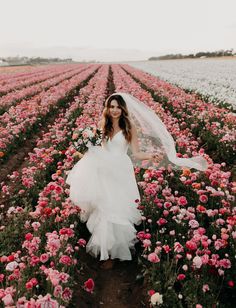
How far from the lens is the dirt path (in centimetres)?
393

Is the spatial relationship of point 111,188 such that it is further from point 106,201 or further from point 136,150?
point 136,150

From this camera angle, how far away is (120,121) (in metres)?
5.00

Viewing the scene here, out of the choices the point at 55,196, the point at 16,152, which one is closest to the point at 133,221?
the point at 55,196

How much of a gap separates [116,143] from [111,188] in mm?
607

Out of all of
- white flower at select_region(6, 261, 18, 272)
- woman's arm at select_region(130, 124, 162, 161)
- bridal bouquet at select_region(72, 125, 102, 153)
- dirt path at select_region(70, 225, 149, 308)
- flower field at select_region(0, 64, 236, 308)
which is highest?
bridal bouquet at select_region(72, 125, 102, 153)

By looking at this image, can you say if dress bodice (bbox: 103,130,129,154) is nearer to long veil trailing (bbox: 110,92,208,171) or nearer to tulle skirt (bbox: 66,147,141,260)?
tulle skirt (bbox: 66,147,141,260)

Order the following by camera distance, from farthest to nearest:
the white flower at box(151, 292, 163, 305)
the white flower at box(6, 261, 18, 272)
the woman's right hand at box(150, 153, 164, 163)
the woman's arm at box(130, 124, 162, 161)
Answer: the woman's right hand at box(150, 153, 164, 163) → the woman's arm at box(130, 124, 162, 161) → the white flower at box(6, 261, 18, 272) → the white flower at box(151, 292, 163, 305)

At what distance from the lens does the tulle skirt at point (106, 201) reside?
453 centimetres

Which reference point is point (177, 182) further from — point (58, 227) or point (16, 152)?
point (16, 152)

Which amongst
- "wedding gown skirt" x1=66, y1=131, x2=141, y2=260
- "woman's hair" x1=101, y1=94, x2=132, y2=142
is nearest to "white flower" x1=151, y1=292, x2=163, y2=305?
"wedding gown skirt" x1=66, y1=131, x2=141, y2=260

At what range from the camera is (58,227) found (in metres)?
4.45

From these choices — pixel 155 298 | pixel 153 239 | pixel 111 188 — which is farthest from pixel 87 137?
pixel 155 298

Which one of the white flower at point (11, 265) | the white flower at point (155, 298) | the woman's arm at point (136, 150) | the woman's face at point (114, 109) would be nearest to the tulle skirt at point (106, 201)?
the woman's arm at point (136, 150)

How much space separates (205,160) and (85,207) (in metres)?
2.20
